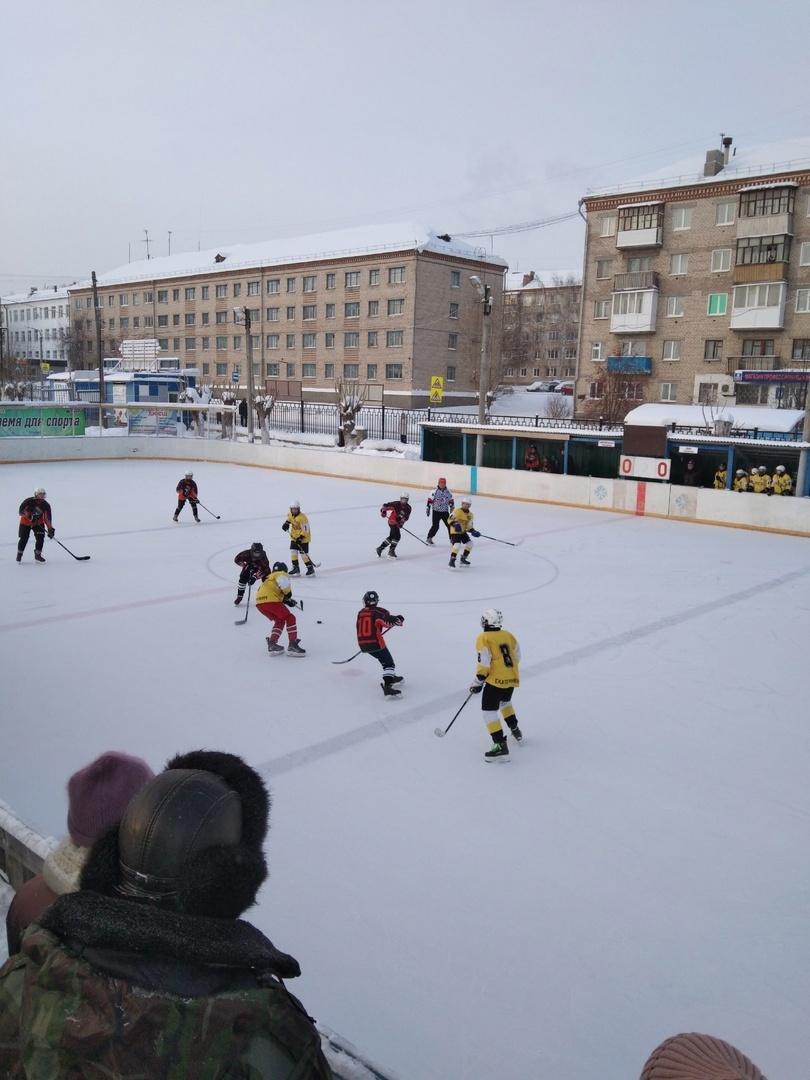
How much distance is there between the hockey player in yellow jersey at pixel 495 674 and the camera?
241 inches

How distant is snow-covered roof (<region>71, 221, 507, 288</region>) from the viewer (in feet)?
151

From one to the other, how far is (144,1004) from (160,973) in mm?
42

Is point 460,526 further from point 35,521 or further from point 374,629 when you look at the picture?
point 35,521

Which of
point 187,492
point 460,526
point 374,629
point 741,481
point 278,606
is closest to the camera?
point 374,629

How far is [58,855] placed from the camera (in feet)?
6.74

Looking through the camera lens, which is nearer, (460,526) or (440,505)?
(460,526)

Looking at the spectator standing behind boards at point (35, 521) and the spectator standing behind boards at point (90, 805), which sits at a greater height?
the spectator standing behind boards at point (90, 805)

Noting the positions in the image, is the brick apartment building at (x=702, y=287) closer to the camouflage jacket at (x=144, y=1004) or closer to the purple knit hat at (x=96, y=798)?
the purple knit hat at (x=96, y=798)

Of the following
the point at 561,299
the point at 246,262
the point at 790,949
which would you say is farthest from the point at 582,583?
the point at 561,299

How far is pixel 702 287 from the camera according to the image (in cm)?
3634

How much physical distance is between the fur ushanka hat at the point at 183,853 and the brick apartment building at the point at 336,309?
42.2 meters

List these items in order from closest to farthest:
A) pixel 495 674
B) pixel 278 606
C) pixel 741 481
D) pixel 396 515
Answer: pixel 495 674 < pixel 278 606 < pixel 396 515 < pixel 741 481

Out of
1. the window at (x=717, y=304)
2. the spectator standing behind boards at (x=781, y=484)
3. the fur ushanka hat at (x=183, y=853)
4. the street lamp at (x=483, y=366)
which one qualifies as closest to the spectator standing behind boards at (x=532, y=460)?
the street lamp at (x=483, y=366)

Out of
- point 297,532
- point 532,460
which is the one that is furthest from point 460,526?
point 532,460
